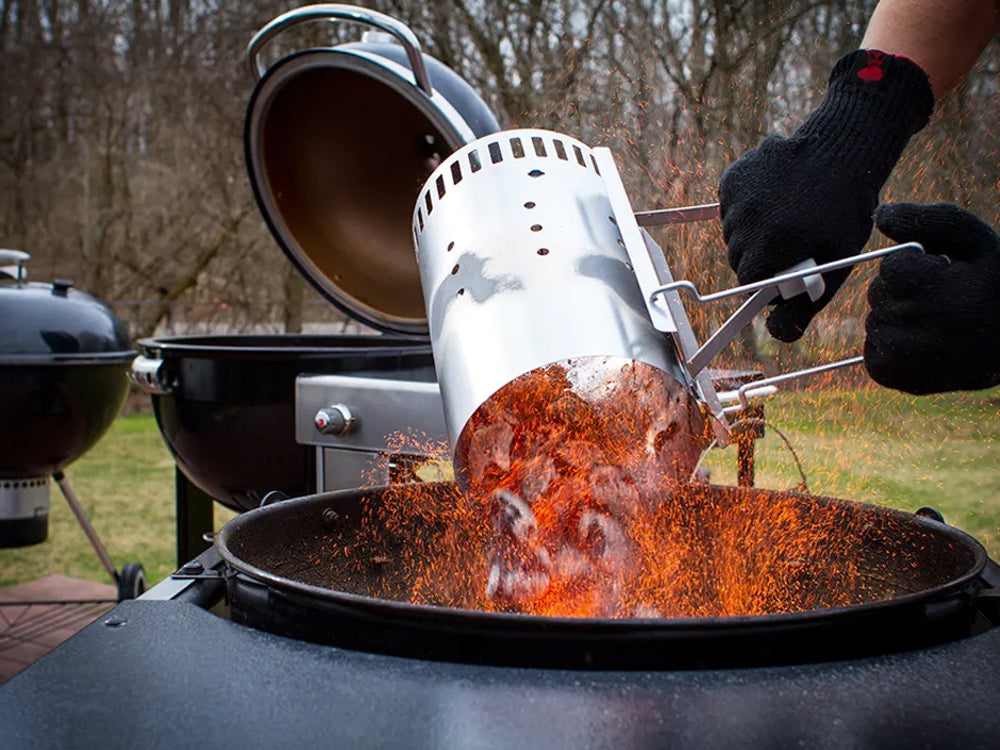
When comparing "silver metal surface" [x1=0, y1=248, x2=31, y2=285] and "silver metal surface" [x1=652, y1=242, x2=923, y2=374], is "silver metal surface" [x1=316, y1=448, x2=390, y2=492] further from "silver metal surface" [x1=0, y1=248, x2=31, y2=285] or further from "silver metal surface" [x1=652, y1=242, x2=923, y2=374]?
"silver metal surface" [x1=0, y1=248, x2=31, y2=285]

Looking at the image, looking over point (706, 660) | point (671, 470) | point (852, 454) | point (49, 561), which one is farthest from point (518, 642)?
point (852, 454)

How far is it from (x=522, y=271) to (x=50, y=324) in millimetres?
1899

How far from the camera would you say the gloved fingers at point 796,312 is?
820mm

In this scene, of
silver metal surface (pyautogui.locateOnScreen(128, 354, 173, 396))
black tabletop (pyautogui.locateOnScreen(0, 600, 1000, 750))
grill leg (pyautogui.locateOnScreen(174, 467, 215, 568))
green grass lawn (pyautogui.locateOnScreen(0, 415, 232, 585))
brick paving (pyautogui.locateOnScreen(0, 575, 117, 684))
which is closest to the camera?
black tabletop (pyautogui.locateOnScreen(0, 600, 1000, 750))

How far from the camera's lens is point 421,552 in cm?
115

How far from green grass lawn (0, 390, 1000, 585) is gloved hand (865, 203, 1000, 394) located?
7.04 ft

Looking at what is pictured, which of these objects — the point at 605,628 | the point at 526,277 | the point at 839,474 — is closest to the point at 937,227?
the point at 526,277

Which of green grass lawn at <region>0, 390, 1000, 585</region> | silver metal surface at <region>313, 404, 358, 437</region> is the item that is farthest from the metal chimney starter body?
green grass lawn at <region>0, 390, 1000, 585</region>

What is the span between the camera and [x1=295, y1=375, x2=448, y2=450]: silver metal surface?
149cm

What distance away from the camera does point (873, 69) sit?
923mm

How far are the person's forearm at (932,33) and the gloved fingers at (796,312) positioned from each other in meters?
Result: 0.27

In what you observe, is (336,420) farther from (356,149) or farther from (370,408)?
(356,149)

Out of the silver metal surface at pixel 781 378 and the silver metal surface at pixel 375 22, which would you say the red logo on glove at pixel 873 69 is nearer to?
the silver metal surface at pixel 781 378

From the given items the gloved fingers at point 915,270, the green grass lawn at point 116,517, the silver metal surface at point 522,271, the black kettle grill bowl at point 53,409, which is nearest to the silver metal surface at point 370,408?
the silver metal surface at point 522,271
